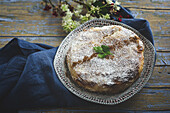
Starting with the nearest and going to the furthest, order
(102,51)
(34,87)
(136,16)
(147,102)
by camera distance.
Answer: (102,51) < (34,87) < (147,102) < (136,16)

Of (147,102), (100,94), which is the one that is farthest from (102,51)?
(147,102)

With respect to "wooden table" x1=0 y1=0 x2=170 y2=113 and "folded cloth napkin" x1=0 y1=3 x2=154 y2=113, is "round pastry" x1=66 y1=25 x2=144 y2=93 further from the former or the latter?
"wooden table" x1=0 y1=0 x2=170 y2=113

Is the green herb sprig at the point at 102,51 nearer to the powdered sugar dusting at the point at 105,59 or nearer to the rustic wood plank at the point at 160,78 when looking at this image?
the powdered sugar dusting at the point at 105,59

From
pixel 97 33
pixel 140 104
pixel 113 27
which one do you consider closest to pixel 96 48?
pixel 97 33

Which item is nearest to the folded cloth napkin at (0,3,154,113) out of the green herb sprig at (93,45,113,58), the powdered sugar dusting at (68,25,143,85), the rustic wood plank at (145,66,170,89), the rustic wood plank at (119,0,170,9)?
the powdered sugar dusting at (68,25,143,85)

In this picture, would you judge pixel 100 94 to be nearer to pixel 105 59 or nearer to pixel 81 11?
pixel 105 59

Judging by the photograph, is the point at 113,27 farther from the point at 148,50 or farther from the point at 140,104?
the point at 140,104
